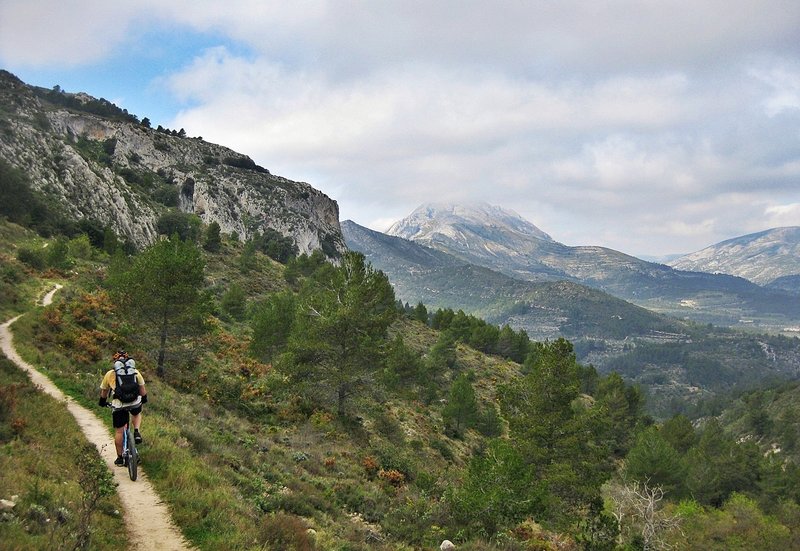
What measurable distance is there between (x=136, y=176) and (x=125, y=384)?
90355 mm

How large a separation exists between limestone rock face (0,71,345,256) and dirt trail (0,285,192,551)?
5529 cm

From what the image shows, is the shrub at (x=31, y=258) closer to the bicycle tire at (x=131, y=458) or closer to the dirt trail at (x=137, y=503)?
the dirt trail at (x=137, y=503)

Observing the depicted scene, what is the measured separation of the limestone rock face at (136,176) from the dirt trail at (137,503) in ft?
181

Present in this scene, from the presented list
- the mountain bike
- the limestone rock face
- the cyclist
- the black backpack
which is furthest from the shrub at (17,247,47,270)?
the mountain bike

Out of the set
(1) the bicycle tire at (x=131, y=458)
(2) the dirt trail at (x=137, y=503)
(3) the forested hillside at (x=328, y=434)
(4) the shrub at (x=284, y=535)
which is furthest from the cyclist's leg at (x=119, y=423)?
(4) the shrub at (x=284, y=535)

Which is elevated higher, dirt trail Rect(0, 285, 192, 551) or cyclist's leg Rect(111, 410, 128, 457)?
cyclist's leg Rect(111, 410, 128, 457)

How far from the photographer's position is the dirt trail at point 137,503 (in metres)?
8.04

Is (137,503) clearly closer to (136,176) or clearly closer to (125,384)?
(125,384)

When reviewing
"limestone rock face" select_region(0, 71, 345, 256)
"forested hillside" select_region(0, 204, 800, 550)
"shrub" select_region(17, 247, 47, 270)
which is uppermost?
"limestone rock face" select_region(0, 71, 345, 256)

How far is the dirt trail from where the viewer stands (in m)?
8.04

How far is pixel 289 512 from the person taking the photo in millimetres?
11906

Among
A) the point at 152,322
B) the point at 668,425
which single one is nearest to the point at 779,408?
the point at 668,425

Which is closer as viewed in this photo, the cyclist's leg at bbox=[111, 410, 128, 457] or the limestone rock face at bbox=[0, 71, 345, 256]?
the cyclist's leg at bbox=[111, 410, 128, 457]

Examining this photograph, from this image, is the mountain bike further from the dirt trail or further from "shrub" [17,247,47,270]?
"shrub" [17,247,47,270]
